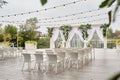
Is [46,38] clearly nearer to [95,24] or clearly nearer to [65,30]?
[65,30]

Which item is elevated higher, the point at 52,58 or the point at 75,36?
the point at 75,36

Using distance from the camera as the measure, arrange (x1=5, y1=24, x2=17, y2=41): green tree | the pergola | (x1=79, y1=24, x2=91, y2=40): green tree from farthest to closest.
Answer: (x1=5, y1=24, x2=17, y2=41): green tree < (x1=79, y1=24, x2=91, y2=40): green tree < the pergola

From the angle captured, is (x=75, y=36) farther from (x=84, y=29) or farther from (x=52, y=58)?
(x=52, y=58)

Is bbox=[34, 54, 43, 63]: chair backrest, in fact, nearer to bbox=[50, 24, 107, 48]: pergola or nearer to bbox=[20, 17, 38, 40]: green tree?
bbox=[50, 24, 107, 48]: pergola

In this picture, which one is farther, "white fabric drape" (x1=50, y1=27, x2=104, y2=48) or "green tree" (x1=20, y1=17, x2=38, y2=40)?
"green tree" (x1=20, y1=17, x2=38, y2=40)

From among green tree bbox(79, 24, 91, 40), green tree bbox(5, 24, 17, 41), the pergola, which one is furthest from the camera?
green tree bbox(5, 24, 17, 41)

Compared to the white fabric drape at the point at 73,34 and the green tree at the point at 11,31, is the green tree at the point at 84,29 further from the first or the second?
the green tree at the point at 11,31

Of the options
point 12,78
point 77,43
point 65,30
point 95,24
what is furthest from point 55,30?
point 12,78

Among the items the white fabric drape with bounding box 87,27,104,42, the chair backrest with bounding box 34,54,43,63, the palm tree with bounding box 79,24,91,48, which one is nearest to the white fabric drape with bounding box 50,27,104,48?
the white fabric drape with bounding box 87,27,104,42

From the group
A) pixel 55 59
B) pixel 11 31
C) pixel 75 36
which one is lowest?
pixel 55 59

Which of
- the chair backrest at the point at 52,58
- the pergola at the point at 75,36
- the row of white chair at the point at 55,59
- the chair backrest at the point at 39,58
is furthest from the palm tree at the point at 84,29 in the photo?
the chair backrest at the point at 52,58

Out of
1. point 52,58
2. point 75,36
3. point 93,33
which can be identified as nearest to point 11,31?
point 75,36

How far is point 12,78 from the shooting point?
6.50m

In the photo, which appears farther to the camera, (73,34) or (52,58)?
(73,34)
